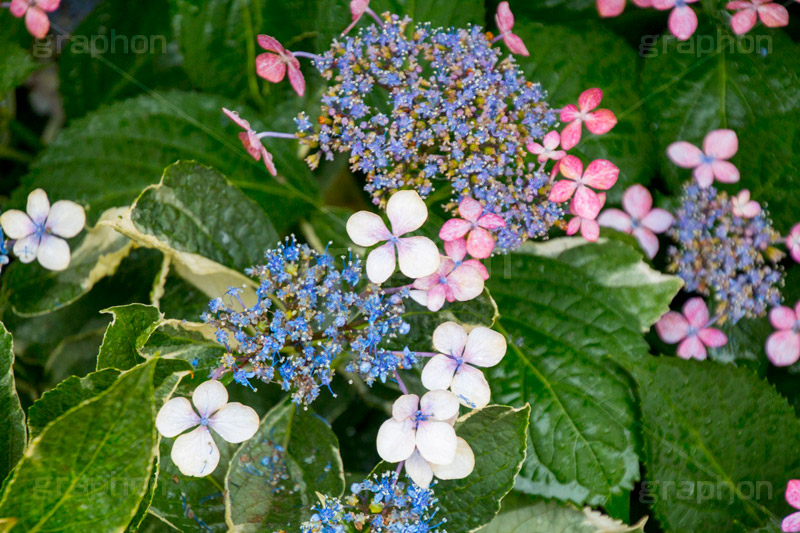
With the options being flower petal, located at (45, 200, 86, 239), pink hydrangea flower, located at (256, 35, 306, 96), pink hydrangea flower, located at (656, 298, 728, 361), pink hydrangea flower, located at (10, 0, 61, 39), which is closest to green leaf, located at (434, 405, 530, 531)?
pink hydrangea flower, located at (656, 298, 728, 361)

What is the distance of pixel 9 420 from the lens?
29.3 inches

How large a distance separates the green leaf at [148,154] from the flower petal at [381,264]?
31 centimetres

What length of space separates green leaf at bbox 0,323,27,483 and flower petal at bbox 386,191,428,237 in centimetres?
44

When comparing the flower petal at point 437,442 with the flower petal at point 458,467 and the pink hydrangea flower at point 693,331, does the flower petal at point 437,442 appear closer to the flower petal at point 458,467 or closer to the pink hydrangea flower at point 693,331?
the flower petal at point 458,467

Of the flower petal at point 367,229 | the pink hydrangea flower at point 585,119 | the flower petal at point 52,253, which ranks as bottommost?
the flower petal at point 52,253

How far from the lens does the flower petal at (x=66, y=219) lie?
88cm

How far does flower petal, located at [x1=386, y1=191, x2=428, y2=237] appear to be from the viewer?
70 centimetres

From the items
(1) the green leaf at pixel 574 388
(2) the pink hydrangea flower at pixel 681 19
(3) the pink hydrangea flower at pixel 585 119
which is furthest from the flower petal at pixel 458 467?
(2) the pink hydrangea flower at pixel 681 19

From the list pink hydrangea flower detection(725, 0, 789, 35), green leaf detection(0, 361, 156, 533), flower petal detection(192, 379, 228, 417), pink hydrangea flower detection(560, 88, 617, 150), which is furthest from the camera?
pink hydrangea flower detection(725, 0, 789, 35)

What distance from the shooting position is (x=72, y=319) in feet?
3.39

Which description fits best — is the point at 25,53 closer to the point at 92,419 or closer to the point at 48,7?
the point at 48,7

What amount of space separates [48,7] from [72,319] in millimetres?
454

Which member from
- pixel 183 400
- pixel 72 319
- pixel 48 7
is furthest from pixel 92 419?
pixel 48 7

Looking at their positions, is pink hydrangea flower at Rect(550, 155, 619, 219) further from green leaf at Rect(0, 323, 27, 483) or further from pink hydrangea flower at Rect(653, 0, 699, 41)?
green leaf at Rect(0, 323, 27, 483)
